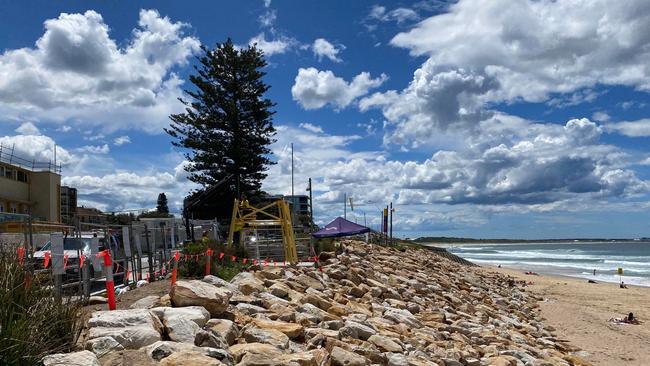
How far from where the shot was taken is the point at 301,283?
12.3 metres

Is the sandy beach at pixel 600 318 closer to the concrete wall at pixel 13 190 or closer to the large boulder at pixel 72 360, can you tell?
the large boulder at pixel 72 360

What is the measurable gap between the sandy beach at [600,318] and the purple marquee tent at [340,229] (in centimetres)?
794

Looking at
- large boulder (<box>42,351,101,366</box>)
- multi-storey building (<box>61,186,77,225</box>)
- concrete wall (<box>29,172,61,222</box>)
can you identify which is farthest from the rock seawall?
multi-storey building (<box>61,186,77,225</box>)

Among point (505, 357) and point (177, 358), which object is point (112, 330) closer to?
point (177, 358)

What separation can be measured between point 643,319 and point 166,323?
2052cm

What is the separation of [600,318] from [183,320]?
61.6 ft

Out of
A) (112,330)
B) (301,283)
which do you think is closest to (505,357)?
(301,283)

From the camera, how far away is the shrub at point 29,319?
15.1 feet

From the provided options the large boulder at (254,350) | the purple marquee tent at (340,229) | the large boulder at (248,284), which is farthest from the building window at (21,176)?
the large boulder at (254,350)

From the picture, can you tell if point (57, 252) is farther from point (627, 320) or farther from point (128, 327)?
point (627, 320)

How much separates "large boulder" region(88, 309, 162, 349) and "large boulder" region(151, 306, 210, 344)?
0.44ft

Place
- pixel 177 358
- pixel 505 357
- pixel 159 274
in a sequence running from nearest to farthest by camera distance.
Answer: pixel 177 358, pixel 505 357, pixel 159 274

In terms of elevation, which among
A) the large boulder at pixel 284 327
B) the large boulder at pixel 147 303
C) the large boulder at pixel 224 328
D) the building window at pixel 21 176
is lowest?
the large boulder at pixel 284 327

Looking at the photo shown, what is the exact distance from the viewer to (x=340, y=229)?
24734 millimetres
